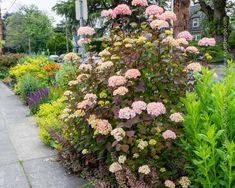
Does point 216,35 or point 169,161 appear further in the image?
point 216,35

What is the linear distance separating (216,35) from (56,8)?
11.7m

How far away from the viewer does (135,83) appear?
242 centimetres

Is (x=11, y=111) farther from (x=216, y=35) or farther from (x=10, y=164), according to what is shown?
(x=216, y=35)

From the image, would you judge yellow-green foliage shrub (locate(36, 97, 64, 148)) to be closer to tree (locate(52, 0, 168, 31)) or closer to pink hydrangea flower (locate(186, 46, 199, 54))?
pink hydrangea flower (locate(186, 46, 199, 54))

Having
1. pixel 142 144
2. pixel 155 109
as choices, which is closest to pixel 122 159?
pixel 142 144

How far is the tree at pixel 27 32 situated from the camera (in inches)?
1548

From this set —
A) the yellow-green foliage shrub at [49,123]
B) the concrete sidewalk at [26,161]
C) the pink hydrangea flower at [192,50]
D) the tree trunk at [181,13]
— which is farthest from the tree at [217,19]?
the pink hydrangea flower at [192,50]

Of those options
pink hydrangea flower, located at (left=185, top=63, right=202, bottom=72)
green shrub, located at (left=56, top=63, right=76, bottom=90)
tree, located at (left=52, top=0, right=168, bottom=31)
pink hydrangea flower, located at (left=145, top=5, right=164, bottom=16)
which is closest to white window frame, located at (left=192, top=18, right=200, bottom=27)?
tree, located at (left=52, top=0, right=168, bottom=31)

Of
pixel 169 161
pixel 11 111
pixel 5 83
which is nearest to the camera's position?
pixel 169 161

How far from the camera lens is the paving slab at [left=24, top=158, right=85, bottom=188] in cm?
280

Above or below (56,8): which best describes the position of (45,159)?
below

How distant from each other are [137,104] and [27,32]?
129ft

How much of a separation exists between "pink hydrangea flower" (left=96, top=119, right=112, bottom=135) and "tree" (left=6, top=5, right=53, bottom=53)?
126ft

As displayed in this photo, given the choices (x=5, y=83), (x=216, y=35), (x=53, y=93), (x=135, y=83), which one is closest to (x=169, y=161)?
(x=135, y=83)
